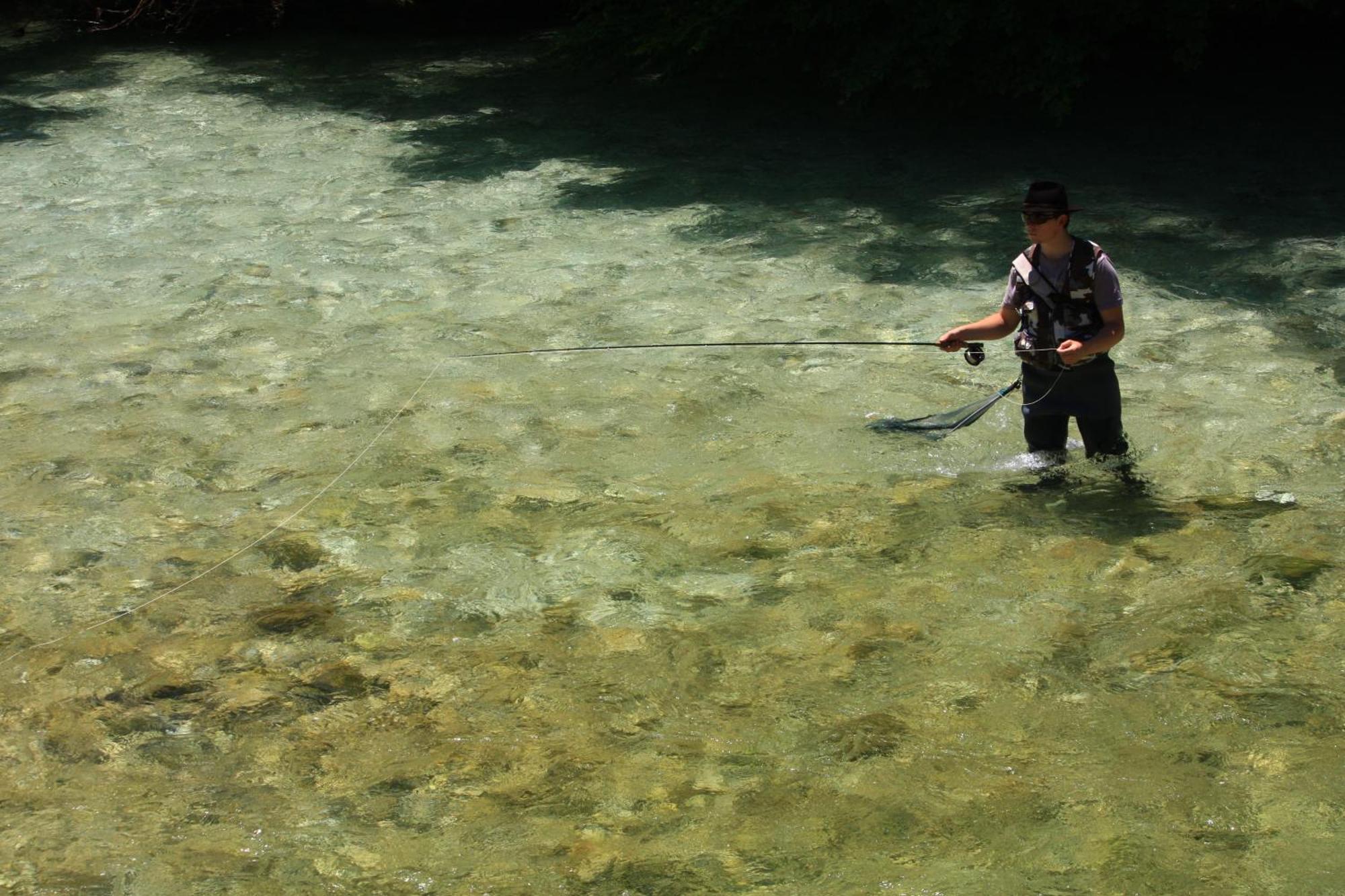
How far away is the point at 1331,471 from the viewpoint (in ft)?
17.7

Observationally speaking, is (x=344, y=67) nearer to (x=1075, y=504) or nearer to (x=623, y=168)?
(x=623, y=168)

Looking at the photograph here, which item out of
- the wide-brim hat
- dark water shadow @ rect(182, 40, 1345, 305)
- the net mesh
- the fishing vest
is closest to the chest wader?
the fishing vest

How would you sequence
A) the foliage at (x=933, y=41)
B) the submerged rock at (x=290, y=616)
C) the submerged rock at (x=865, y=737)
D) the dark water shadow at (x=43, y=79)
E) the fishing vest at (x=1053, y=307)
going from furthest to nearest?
the dark water shadow at (x=43, y=79) → the foliage at (x=933, y=41) → the fishing vest at (x=1053, y=307) → the submerged rock at (x=290, y=616) → the submerged rock at (x=865, y=737)

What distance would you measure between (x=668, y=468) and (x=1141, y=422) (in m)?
1.97

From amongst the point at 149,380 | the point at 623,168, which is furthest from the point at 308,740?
the point at 623,168

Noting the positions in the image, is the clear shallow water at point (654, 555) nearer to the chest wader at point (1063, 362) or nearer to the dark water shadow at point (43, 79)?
the chest wader at point (1063, 362)

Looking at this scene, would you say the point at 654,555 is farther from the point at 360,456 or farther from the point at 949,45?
the point at 949,45

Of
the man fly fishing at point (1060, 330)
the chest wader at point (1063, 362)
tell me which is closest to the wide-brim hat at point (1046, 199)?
the man fly fishing at point (1060, 330)

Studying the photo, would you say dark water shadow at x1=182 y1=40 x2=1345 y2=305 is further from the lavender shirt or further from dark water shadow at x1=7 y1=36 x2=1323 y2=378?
the lavender shirt

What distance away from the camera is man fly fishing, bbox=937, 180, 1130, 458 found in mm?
4777

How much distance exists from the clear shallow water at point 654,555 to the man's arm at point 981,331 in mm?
580

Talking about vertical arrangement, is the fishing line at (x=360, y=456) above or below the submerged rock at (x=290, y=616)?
above

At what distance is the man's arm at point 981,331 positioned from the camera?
507cm

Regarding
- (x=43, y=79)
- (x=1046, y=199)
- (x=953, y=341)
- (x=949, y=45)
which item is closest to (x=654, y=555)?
(x=953, y=341)
